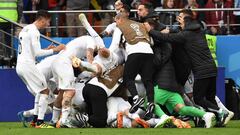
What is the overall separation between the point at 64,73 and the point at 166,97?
6.58 feet

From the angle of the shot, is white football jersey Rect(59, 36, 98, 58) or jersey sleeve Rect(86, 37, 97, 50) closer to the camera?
jersey sleeve Rect(86, 37, 97, 50)

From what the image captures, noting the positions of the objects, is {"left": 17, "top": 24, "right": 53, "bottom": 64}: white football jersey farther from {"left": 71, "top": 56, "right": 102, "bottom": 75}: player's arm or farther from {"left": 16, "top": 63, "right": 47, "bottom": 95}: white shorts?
{"left": 71, "top": 56, "right": 102, "bottom": 75}: player's arm

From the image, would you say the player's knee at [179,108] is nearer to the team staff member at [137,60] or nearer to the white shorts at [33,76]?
the team staff member at [137,60]

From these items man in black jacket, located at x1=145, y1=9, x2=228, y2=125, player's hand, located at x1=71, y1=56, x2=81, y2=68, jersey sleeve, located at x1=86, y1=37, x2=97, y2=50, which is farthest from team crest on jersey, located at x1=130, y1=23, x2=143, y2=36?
player's hand, located at x1=71, y1=56, x2=81, y2=68

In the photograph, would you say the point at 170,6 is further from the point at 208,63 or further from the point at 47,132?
the point at 47,132

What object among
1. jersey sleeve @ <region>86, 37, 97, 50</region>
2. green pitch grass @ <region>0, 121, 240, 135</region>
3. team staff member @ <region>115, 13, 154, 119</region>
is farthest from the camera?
jersey sleeve @ <region>86, 37, 97, 50</region>

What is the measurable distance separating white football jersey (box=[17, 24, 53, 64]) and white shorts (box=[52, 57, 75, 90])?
1.12ft

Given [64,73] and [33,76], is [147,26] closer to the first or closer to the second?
[64,73]

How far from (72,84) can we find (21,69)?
42.7 inches

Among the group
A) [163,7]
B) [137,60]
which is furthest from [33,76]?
[163,7]

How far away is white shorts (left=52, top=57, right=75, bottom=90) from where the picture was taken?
20.1 meters

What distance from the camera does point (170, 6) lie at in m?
25.2

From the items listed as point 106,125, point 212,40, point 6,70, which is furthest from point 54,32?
point 106,125

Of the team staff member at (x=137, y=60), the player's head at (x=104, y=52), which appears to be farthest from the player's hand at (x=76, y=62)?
the team staff member at (x=137, y=60)
